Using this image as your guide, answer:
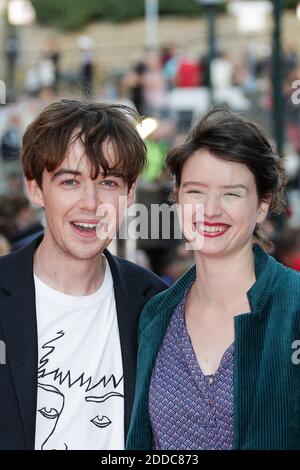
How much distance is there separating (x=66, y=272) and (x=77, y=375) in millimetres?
349

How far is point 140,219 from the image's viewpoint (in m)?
4.12

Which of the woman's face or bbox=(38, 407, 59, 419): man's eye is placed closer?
the woman's face

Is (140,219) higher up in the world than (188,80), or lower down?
lower down

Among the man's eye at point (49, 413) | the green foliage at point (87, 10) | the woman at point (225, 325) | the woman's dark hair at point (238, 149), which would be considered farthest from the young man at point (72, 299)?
the green foliage at point (87, 10)

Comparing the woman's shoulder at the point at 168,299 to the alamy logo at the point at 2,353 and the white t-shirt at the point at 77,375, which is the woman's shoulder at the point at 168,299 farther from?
the alamy logo at the point at 2,353

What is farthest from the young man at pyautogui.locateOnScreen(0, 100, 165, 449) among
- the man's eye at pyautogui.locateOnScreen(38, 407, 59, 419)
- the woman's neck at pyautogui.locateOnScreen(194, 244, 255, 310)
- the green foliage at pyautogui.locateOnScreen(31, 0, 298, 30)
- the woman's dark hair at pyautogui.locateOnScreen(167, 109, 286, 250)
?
the green foliage at pyautogui.locateOnScreen(31, 0, 298, 30)

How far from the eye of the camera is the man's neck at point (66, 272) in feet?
10.4

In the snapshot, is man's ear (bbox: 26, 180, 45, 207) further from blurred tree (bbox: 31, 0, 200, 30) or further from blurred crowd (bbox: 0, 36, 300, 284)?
blurred tree (bbox: 31, 0, 200, 30)

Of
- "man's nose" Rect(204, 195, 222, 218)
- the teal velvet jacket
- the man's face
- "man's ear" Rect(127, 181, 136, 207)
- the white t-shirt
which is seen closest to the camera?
the teal velvet jacket

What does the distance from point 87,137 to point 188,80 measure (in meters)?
15.1

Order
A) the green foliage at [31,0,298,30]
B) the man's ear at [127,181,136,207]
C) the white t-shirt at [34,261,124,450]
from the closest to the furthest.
Answer: the white t-shirt at [34,261,124,450]
the man's ear at [127,181,136,207]
the green foliage at [31,0,298,30]

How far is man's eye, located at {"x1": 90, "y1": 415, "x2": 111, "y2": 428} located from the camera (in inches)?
118
